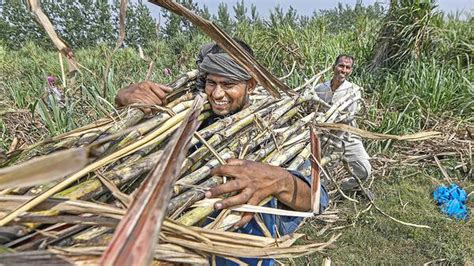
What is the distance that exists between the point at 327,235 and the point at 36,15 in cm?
315

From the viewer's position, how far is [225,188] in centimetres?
112

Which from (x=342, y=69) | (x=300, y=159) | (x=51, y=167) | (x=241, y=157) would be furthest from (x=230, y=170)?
(x=342, y=69)

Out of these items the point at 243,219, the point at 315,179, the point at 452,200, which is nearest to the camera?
the point at 243,219

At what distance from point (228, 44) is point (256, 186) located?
1.33ft

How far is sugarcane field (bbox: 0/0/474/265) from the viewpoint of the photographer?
0.76 metres

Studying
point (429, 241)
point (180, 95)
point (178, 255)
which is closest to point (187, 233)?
point (178, 255)

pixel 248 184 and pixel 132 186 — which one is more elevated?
pixel 132 186

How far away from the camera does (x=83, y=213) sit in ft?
2.66

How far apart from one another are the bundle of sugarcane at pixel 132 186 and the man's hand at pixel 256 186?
0.12ft

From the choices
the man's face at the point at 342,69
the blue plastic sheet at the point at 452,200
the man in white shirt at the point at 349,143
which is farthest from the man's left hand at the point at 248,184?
the man's face at the point at 342,69

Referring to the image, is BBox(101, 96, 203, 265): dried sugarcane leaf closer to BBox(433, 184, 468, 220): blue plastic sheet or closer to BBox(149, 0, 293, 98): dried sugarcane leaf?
BBox(149, 0, 293, 98): dried sugarcane leaf

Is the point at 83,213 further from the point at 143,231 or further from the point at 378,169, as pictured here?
the point at 378,169

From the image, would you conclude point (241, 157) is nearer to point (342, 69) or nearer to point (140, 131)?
point (140, 131)

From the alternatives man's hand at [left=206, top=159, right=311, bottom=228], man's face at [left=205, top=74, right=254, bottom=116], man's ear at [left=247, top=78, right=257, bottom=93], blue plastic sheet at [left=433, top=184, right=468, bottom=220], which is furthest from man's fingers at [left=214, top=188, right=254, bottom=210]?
blue plastic sheet at [left=433, top=184, right=468, bottom=220]
